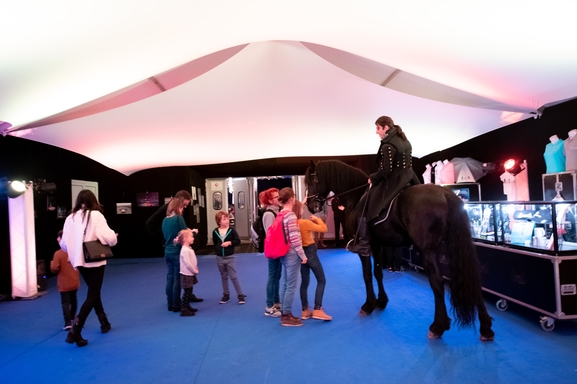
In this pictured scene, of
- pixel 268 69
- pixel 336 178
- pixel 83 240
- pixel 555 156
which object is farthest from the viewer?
pixel 268 69

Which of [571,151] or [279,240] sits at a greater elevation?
[571,151]

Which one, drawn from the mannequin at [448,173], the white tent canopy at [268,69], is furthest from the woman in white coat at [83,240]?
the mannequin at [448,173]

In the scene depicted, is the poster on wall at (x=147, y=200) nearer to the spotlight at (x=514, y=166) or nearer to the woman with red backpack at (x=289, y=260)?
the woman with red backpack at (x=289, y=260)

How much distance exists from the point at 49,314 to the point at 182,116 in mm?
3408

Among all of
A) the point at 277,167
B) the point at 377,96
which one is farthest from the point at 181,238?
the point at 277,167

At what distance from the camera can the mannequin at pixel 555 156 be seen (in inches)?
203

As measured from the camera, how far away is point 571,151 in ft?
16.0

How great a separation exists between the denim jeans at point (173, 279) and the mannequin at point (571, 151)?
5.02 metres

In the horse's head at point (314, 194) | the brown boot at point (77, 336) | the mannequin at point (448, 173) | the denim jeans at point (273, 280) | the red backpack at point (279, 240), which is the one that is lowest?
the brown boot at point (77, 336)

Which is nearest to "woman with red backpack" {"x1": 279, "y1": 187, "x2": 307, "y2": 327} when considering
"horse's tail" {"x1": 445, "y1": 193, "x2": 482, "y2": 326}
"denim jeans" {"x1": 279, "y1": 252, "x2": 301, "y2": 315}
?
"denim jeans" {"x1": 279, "y1": 252, "x2": 301, "y2": 315}

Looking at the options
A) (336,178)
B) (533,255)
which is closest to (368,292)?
(336,178)

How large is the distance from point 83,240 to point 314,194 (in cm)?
247

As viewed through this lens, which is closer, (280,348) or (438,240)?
(280,348)

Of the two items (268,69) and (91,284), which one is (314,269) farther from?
(268,69)
